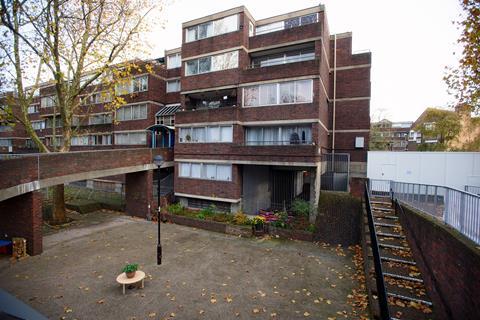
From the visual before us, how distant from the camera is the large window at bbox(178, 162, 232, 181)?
58.2 ft

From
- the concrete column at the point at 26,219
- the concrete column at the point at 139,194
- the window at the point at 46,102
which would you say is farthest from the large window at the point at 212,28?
the window at the point at 46,102

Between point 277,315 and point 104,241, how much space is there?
1076 cm

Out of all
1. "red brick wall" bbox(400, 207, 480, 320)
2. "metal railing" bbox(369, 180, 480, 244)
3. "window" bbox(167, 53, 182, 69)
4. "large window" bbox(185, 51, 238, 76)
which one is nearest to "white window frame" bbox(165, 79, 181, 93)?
"window" bbox(167, 53, 182, 69)

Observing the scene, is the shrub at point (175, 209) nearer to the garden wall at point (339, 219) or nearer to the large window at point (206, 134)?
the large window at point (206, 134)

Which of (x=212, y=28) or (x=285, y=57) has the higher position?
(x=212, y=28)

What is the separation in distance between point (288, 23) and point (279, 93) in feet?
21.6

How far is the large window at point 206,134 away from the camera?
698 inches

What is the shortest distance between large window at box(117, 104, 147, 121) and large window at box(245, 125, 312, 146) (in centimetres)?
1361

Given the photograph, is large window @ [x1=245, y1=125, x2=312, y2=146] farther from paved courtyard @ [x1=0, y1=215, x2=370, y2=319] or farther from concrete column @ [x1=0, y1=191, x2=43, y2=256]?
concrete column @ [x1=0, y1=191, x2=43, y2=256]

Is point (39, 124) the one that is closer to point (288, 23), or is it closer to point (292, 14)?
point (288, 23)

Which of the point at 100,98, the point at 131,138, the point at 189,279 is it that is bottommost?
the point at 189,279

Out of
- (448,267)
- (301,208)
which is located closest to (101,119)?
(301,208)

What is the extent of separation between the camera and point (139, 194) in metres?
18.7

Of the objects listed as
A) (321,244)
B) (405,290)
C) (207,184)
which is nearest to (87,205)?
(207,184)
